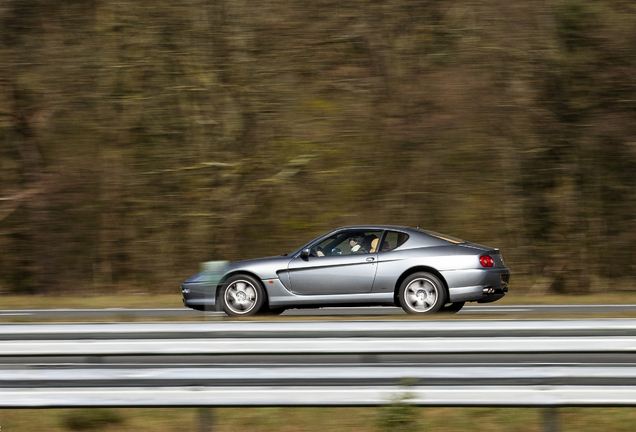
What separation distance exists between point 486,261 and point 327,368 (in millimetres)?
6018

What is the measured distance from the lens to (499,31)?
17.5m

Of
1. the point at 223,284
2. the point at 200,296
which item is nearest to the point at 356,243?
the point at 223,284

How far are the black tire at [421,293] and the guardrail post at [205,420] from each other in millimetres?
5779

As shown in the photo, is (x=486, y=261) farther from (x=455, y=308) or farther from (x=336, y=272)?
(x=336, y=272)

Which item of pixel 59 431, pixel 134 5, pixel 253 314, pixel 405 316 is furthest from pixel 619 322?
pixel 134 5

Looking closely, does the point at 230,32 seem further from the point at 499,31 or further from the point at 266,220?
the point at 499,31

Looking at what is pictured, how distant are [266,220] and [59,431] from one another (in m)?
12.6

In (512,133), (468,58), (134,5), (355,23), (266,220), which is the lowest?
(266,220)

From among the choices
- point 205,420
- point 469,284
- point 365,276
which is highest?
point 365,276

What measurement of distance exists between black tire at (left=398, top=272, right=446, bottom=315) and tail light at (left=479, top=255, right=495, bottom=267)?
60 cm

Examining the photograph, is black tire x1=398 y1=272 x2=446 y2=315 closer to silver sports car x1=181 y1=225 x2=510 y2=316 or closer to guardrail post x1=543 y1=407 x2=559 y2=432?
silver sports car x1=181 y1=225 x2=510 y2=316

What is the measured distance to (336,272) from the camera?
10.6m

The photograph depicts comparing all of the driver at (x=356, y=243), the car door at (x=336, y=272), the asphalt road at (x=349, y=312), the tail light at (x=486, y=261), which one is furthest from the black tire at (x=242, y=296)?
the tail light at (x=486, y=261)

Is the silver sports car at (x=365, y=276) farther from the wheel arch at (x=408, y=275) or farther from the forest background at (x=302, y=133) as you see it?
the forest background at (x=302, y=133)
